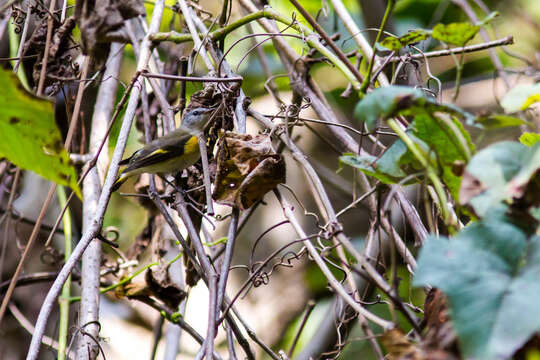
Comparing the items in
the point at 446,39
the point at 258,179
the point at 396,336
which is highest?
the point at 446,39

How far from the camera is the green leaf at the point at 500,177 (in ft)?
3.10

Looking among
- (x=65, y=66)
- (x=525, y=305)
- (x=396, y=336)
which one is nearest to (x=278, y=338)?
(x=65, y=66)

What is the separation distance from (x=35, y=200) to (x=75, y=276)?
87 cm

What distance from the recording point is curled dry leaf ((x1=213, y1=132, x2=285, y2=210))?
1470 mm

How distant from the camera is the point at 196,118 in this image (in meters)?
1.90

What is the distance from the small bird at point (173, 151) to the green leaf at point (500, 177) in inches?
40.7

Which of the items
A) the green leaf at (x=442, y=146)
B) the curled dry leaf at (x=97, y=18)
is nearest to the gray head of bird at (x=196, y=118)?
the curled dry leaf at (x=97, y=18)

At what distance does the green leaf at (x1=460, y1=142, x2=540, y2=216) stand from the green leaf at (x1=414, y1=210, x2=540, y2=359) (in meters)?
0.04

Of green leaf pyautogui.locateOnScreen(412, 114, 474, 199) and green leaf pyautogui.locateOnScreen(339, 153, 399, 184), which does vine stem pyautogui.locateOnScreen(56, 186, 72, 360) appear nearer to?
green leaf pyautogui.locateOnScreen(339, 153, 399, 184)

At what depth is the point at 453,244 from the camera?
90 centimetres

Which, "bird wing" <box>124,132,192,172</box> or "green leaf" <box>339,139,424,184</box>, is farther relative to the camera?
"bird wing" <box>124,132,192,172</box>

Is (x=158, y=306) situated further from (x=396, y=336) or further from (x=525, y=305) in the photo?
(x=525, y=305)

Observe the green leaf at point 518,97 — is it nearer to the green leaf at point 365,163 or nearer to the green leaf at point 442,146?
the green leaf at point 442,146

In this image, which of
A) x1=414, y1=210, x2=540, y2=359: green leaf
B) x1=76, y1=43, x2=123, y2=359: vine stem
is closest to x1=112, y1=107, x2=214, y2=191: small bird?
x1=76, y1=43, x2=123, y2=359: vine stem
